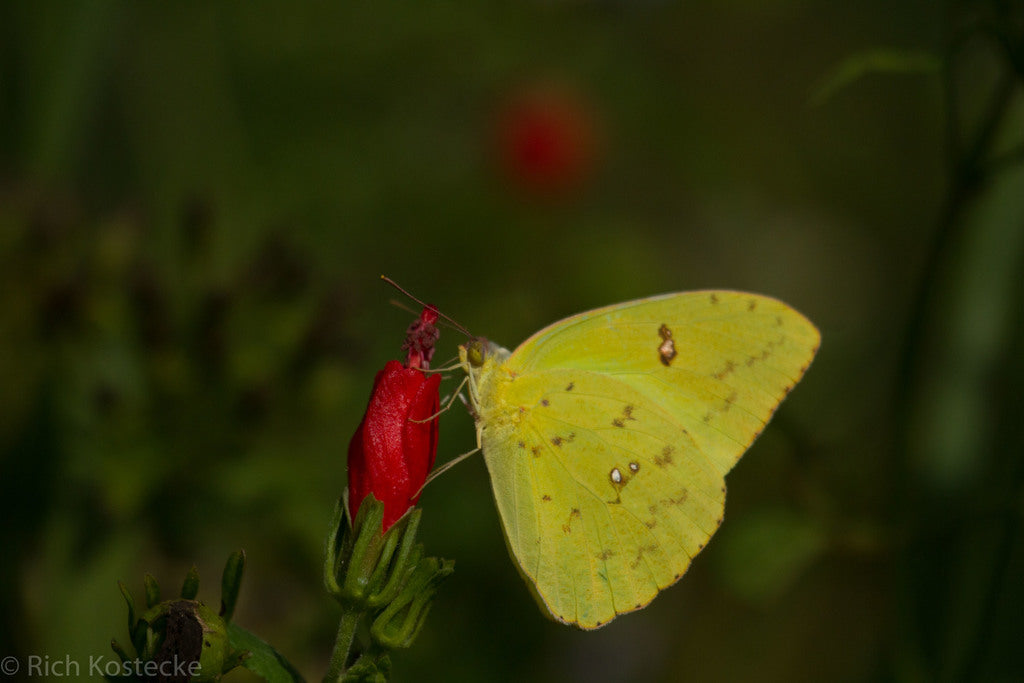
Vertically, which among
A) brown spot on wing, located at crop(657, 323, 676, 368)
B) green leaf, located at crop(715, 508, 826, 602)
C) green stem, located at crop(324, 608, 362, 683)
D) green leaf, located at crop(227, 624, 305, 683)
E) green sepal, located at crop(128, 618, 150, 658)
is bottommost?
green leaf, located at crop(715, 508, 826, 602)

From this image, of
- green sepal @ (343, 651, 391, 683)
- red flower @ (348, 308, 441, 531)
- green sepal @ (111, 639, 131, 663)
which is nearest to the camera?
green sepal @ (111, 639, 131, 663)

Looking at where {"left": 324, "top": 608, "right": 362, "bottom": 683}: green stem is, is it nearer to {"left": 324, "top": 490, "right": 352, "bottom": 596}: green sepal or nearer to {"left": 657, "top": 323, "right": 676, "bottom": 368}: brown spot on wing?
{"left": 324, "top": 490, "right": 352, "bottom": 596}: green sepal

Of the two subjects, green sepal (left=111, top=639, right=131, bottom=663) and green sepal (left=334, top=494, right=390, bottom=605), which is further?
green sepal (left=334, top=494, right=390, bottom=605)

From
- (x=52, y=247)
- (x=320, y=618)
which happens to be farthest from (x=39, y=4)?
(x=320, y=618)

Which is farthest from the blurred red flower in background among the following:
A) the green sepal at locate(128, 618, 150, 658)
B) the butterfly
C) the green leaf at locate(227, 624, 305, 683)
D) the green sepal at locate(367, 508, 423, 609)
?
the green sepal at locate(128, 618, 150, 658)

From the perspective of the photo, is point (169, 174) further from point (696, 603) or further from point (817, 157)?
point (817, 157)

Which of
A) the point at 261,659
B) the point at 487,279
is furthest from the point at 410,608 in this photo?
the point at 487,279

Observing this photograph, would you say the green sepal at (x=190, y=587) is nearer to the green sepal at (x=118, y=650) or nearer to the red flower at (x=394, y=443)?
the green sepal at (x=118, y=650)

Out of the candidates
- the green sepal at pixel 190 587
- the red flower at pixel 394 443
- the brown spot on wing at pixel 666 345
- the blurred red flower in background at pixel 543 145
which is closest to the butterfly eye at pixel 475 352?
the red flower at pixel 394 443
